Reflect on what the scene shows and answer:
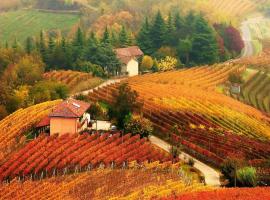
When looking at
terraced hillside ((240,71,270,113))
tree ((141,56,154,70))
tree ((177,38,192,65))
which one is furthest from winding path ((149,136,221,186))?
tree ((177,38,192,65))

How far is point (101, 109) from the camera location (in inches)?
2165

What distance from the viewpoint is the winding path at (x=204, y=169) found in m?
42.0

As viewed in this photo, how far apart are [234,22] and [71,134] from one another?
8904 cm

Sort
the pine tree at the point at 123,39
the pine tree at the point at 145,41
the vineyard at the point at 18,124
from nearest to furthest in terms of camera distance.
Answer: the vineyard at the point at 18,124
the pine tree at the point at 145,41
the pine tree at the point at 123,39

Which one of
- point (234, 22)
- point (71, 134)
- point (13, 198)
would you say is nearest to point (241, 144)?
point (71, 134)

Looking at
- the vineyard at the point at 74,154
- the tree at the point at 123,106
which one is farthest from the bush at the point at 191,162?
the tree at the point at 123,106

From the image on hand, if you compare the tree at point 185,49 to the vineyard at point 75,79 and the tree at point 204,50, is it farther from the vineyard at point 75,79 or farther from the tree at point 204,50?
the vineyard at point 75,79

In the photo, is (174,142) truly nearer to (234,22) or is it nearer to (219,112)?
(219,112)

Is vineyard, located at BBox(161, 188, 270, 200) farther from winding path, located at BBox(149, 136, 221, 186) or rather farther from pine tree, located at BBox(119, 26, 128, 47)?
pine tree, located at BBox(119, 26, 128, 47)

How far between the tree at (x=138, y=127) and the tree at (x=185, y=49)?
133ft

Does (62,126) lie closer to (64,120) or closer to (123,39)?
(64,120)

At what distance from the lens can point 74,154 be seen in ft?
140

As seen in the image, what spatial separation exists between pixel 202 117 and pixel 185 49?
108ft

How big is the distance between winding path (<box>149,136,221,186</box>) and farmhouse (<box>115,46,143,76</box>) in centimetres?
3311
